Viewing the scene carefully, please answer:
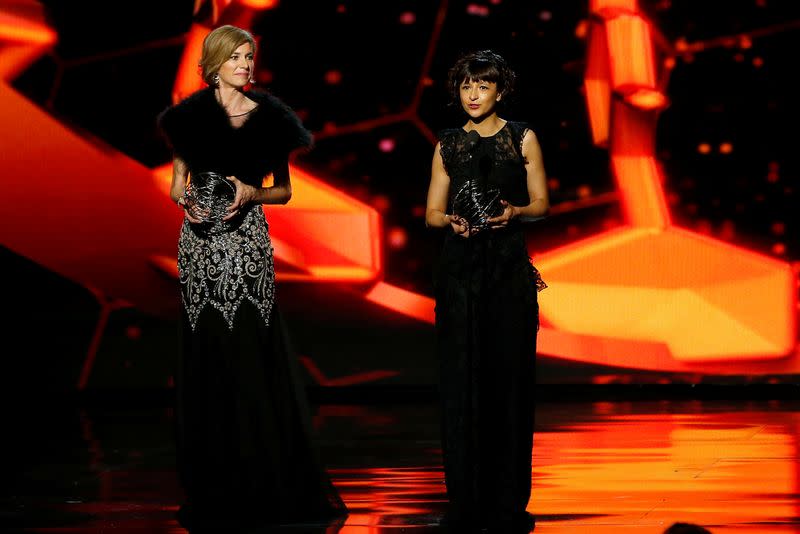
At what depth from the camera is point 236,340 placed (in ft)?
11.9

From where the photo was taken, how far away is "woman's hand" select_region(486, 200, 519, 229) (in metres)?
3.30

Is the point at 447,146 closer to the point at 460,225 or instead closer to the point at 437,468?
the point at 460,225

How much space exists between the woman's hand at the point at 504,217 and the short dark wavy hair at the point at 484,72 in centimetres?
26

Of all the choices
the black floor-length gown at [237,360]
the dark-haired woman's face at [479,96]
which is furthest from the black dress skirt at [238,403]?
the dark-haired woman's face at [479,96]

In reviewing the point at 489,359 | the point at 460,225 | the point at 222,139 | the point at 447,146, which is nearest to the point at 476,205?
the point at 460,225

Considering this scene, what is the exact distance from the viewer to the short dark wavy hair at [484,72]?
11.0ft

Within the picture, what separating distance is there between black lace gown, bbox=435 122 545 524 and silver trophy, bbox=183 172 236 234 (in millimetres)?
526

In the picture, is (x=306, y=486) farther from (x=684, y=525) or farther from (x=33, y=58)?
(x=33, y=58)

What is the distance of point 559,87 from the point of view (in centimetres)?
719

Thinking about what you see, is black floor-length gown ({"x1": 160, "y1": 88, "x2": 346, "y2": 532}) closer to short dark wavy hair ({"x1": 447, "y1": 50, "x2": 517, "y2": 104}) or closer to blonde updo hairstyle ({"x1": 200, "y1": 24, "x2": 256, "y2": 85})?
blonde updo hairstyle ({"x1": 200, "y1": 24, "x2": 256, "y2": 85})

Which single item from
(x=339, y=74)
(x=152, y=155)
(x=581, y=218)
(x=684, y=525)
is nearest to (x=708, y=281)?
(x=581, y=218)

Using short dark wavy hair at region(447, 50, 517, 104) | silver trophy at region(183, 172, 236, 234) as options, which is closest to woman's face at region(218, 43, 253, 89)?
silver trophy at region(183, 172, 236, 234)

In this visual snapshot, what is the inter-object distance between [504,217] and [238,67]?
70 centimetres

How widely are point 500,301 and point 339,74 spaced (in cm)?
399
